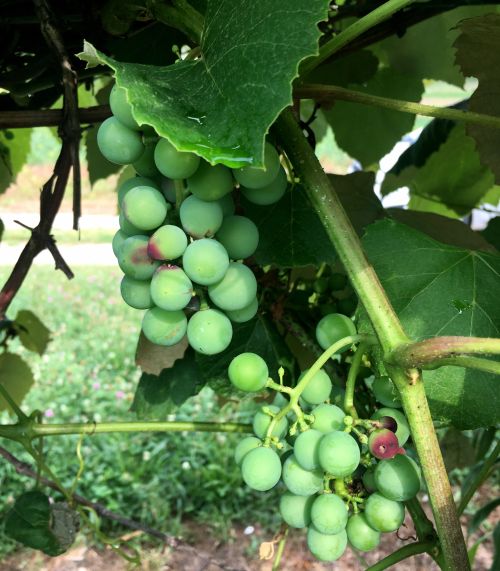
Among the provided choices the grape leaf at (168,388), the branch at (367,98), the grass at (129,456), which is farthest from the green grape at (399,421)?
the grass at (129,456)

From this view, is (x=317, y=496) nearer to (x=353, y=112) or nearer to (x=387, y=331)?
(x=387, y=331)

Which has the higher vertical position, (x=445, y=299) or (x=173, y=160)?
(x=173, y=160)

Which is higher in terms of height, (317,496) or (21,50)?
(21,50)

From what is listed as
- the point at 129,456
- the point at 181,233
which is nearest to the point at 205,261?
the point at 181,233

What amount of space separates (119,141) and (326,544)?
0.31 metres

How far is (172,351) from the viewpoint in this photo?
31.3 inches

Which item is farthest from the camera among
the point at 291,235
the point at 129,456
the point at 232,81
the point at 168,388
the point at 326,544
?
the point at 129,456

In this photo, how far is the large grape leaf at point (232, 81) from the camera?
1.15ft

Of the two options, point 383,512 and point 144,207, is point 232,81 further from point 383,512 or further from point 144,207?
point 383,512

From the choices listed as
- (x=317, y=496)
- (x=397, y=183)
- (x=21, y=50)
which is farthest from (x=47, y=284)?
(x=317, y=496)

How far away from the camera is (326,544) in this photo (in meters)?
0.48

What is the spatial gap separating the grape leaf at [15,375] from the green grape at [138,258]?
2.82 feet

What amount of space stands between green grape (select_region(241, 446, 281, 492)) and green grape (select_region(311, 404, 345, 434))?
1.5 inches

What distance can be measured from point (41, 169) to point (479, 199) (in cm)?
759
